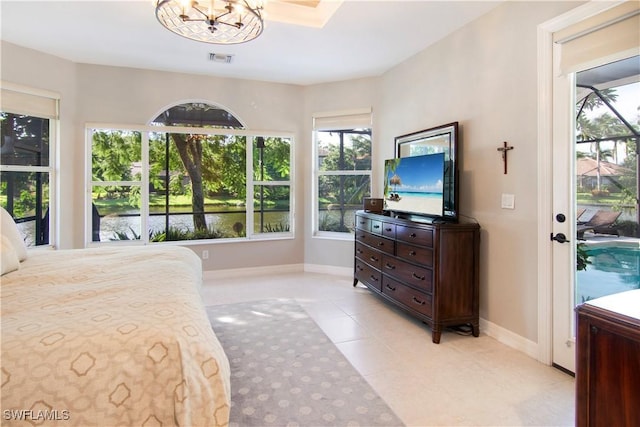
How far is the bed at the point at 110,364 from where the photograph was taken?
103cm

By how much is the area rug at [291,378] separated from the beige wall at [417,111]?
1.43 m

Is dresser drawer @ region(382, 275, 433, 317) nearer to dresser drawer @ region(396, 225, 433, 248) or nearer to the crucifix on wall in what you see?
dresser drawer @ region(396, 225, 433, 248)

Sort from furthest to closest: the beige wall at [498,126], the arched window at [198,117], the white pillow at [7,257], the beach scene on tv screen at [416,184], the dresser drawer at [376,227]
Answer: the arched window at [198,117], the dresser drawer at [376,227], the beach scene on tv screen at [416,184], the beige wall at [498,126], the white pillow at [7,257]

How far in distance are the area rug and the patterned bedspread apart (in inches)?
31.7

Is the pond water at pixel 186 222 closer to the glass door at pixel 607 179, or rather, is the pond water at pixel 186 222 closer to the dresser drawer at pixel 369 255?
the dresser drawer at pixel 369 255

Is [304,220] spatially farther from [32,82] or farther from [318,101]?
[32,82]

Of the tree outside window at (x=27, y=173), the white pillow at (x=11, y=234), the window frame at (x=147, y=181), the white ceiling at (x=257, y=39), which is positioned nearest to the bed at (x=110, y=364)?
the white pillow at (x=11, y=234)

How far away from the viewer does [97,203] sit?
4312 millimetres

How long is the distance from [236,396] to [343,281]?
2689mm

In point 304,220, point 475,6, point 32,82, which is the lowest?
point 304,220

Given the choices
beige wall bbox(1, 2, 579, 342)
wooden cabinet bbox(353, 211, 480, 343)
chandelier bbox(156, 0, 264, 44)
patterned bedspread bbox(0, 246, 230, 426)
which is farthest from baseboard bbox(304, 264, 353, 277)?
patterned bedspread bbox(0, 246, 230, 426)

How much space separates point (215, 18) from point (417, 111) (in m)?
2.49

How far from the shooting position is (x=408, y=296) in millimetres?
3104

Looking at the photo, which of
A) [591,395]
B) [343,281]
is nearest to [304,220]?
[343,281]
